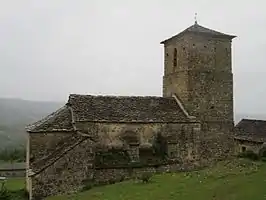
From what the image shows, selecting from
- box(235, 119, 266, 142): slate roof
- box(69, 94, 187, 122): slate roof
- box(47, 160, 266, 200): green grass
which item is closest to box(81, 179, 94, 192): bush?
box(47, 160, 266, 200): green grass

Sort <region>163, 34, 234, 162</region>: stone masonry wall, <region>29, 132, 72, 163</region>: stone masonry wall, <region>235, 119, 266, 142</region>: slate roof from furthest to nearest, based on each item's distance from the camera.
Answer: <region>235, 119, 266, 142</region>: slate roof
<region>163, 34, 234, 162</region>: stone masonry wall
<region>29, 132, 72, 163</region>: stone masonry wall

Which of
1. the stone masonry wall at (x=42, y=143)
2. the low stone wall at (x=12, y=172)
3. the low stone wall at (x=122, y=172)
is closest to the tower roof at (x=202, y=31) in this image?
the low stone wall at (x=122, y=172)

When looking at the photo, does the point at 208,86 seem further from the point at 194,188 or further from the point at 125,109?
the point at 194,188

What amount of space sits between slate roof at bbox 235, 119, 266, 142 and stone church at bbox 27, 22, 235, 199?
868 cm

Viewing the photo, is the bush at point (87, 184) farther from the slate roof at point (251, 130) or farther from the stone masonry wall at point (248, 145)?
the slate roof at point (251, 130)

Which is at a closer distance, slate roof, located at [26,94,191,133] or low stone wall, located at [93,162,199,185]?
low stone wall, located at [93,162,199,185]

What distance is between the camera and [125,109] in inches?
1081

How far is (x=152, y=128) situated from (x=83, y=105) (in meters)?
4.75

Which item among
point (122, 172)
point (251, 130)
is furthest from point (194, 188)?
point (251, 130)

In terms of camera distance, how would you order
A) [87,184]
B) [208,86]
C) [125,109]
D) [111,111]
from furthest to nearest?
[208,86] → [125,109] → [111,111] → [87,184]

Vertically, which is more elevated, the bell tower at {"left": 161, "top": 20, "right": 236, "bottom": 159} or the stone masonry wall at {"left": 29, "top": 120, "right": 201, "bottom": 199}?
the bell tower at {"left": 161, "top": 20, "right": 236, "bottom": 159}

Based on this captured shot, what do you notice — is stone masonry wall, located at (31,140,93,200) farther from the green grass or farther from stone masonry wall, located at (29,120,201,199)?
the green grass

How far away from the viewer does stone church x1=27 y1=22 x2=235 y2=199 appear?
23234 millimetres

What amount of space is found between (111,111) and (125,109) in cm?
109
